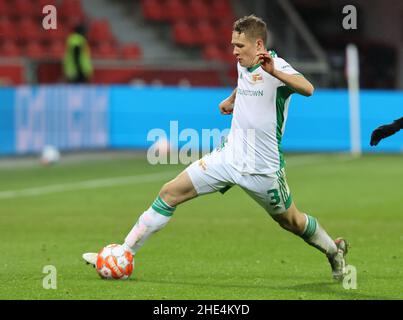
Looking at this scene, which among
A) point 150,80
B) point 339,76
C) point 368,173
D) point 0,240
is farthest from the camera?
point 339,76

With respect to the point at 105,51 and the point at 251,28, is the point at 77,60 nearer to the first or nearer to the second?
the point at 105,51

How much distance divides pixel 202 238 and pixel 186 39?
1916 cm

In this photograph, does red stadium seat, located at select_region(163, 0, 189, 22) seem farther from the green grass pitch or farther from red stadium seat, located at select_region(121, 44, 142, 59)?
the green grass pitch

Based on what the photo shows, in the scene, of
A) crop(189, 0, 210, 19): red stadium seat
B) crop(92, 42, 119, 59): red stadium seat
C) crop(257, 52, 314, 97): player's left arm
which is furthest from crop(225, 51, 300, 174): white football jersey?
crop(189, 0, 210, 19): red stadium seat

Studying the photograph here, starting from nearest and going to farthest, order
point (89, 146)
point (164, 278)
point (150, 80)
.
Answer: point (164, 278) < point (89, 146) < point (150, 80)

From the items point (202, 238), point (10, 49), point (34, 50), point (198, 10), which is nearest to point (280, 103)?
point (202, 238)

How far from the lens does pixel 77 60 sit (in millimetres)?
25422

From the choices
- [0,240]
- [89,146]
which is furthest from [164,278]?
[89,146]

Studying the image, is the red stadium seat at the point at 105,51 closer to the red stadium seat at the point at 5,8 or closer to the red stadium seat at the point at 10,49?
the red stadium seat at the point at 10,49

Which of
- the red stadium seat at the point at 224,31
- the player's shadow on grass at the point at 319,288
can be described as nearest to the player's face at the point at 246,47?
the player's shadow on grass at the point at 319,288
